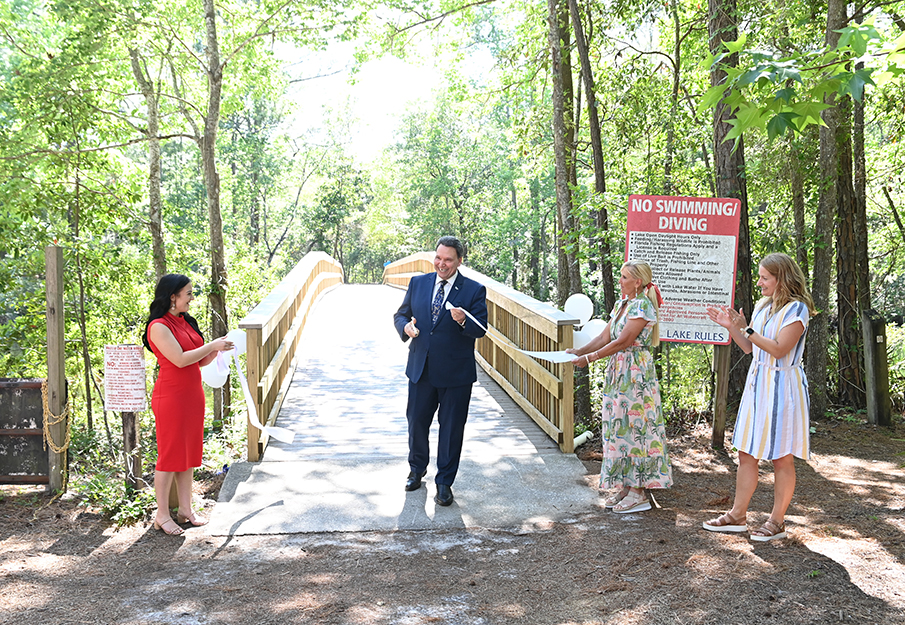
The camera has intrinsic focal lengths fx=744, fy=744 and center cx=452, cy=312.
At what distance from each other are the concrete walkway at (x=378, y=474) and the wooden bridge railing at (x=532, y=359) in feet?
0.53

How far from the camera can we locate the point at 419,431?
5184 millimetres

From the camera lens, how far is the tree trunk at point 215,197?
9359 mm

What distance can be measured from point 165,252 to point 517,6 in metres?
6.92

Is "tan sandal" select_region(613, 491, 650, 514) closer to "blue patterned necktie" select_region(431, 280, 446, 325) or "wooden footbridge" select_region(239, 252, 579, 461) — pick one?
"wooden footbridge" select_region(239, 252, 579, 461)

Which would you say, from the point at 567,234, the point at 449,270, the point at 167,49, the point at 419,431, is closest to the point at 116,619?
the point at 419,431

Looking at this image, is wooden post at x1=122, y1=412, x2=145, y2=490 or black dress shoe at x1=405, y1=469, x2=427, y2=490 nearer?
wooden post at x1=122, y1=412, x2=145, y2=490

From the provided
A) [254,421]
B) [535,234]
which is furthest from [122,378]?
[535,234]

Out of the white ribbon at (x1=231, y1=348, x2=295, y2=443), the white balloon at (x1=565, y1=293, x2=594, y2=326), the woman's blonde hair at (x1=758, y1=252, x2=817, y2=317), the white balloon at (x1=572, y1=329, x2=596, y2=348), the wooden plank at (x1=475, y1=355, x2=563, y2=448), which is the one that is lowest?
the wooden plank at (x1=475, y1=355, x2=563, y2=448)

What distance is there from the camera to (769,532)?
4059 mm

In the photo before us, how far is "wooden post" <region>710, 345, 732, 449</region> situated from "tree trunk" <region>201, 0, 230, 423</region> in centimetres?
575

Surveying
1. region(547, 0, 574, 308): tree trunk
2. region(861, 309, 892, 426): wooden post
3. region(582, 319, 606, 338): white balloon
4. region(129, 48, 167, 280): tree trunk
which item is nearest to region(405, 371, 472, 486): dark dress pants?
region(582, 319, 606, 338): white balloon

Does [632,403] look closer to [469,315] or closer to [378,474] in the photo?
[469,315]

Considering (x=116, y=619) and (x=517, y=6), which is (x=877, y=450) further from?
(x=517, y=6)

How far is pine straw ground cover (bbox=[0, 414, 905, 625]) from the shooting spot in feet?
10.7
